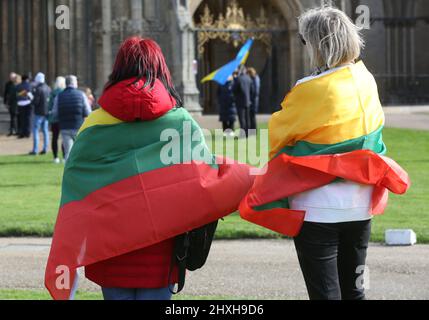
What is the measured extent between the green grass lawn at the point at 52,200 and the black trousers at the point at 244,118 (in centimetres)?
383

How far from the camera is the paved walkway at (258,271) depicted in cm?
788

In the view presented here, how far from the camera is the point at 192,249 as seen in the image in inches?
209

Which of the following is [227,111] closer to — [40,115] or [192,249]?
[40,115]

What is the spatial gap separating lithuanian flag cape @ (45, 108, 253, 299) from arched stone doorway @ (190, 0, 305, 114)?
26657 millimetres

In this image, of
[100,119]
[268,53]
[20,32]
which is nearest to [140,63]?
[100,119]

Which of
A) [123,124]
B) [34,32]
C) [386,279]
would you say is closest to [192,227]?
[123,124]

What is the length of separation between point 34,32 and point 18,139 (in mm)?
8297

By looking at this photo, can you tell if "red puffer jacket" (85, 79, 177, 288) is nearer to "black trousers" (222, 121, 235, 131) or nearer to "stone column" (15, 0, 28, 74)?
"black trousers" (222, 121, 235, 131)

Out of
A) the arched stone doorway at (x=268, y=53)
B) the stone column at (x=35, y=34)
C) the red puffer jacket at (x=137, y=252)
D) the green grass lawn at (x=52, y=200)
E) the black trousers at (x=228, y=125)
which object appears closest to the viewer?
the red puffer jacket at (x=137, y=252)

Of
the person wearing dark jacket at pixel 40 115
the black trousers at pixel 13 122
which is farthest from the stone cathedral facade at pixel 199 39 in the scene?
the person wearing dark jacket at pixel 40 115

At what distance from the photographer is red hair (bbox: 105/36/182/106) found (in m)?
5.18

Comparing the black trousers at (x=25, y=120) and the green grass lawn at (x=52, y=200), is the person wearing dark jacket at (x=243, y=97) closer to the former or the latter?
the green grass lawn at (x=52, y=200)

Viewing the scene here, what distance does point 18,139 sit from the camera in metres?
27.3
